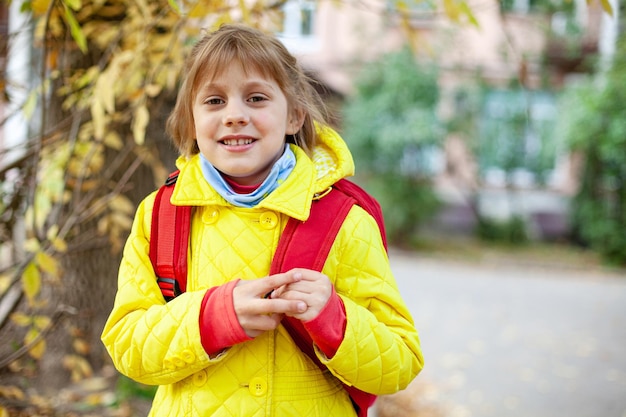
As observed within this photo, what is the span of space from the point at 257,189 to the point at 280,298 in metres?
0.29

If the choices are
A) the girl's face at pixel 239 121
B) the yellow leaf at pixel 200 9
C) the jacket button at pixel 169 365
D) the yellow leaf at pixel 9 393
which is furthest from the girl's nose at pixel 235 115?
the yellow leaf at pixel 9 393

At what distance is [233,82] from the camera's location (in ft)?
5.15

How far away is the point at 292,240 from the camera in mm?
1508

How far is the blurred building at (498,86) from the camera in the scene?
13188 millimetres

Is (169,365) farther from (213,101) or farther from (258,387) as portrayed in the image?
(213,101)

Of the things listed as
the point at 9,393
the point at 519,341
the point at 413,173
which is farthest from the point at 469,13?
the point at 413,173

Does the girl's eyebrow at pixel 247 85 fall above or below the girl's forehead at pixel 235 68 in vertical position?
below

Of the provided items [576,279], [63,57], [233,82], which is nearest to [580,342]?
[576,279]

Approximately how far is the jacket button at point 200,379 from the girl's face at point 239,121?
0.47 meters

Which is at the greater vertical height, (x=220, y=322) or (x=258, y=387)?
(x=220, y=322)

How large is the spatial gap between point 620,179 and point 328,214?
11449mm

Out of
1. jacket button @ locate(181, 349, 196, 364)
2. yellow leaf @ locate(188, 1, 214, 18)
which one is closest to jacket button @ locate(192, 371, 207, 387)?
jacket button @ locate(181, 349, 196, 364)

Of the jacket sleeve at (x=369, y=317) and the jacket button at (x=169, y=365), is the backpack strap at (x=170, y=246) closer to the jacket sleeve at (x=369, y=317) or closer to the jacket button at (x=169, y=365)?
the jacket button at (x=169, y=365)

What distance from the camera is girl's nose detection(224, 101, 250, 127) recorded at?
1528 millimetres
